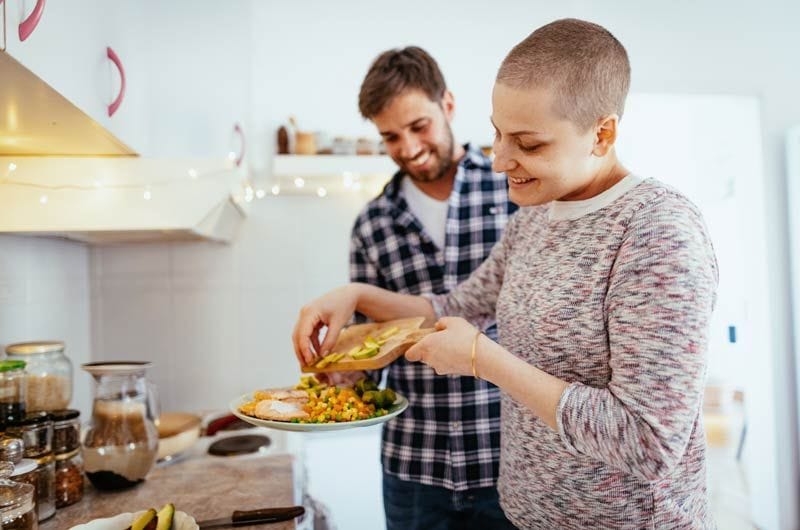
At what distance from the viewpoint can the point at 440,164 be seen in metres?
1.45

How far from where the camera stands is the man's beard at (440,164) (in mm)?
1439

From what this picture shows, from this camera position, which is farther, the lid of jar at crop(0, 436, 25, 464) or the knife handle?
the knife handle

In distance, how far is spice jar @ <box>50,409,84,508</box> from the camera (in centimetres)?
115

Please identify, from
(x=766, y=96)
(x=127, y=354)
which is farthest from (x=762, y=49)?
(x=127, y=354)

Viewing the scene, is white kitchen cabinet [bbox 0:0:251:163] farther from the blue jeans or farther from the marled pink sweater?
the marled pink sweater

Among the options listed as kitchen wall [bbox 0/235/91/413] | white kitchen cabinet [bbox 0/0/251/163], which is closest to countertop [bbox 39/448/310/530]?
kitchen wall [bbox 0/235/91/413]

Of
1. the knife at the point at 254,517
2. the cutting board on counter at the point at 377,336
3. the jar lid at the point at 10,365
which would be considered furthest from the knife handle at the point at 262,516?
the jar lid at the point at 10,365

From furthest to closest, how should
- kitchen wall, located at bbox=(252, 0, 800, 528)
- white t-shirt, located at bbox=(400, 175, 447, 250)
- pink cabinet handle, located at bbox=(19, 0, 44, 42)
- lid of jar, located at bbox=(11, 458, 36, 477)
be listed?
kitchen wall, located at bbox=(252, 0, 800, 528)
white t-shirt, located at bbox=(400, 175, 447, 250)
lid of jar, located at bbox=(11, 458, 36, 477)
pink cabinet handle, located at bbox=(19, 0, 44, 42)

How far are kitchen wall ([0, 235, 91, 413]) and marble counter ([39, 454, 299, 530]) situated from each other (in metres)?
0.55

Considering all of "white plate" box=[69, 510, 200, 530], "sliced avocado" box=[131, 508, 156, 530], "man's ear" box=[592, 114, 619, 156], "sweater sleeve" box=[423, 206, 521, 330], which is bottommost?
"white plate" box=[69, 510, 200, 530]

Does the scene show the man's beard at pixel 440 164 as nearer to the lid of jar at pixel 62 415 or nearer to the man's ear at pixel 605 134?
the man's ear at pixel 605 134

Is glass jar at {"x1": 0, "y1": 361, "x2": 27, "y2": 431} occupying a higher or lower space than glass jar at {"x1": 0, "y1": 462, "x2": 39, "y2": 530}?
higher

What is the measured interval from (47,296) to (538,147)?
1.70m

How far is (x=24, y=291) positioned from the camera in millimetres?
1639
